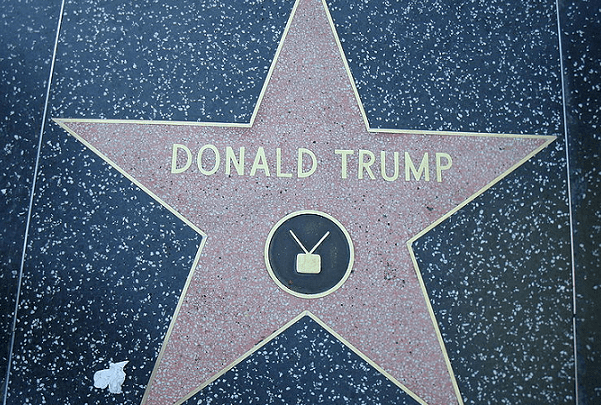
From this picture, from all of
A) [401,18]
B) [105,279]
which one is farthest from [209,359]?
[401,18]

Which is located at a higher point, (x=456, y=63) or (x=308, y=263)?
(x=456, y=63)

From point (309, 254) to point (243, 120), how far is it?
15.9 inches

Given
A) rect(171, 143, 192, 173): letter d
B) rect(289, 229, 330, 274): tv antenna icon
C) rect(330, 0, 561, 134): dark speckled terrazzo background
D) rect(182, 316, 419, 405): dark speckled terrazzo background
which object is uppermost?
rect(330, 0, 561, 134): dark speckled terrazzo background

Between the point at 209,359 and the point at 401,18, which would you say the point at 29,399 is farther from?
the point at 401,18

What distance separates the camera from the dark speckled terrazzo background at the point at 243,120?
4.00ft

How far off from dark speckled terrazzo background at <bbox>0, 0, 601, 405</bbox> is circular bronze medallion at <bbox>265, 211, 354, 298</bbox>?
0.21m

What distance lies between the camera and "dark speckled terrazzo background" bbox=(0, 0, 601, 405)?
1.22 m

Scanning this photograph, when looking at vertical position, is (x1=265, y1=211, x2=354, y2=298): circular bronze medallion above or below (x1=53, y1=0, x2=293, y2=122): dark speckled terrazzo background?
below

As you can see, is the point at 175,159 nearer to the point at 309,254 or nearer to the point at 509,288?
the point at 309,254

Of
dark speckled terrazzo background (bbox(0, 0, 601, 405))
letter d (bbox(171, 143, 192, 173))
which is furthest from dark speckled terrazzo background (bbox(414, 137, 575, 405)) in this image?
letter d (bbox(171, 143, 192, 173))

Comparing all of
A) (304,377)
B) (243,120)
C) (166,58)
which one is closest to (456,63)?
(243,120)

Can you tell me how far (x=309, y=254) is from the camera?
1234 mm

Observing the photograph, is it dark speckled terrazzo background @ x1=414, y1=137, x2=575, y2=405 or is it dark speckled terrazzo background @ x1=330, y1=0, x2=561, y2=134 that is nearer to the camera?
dark speckled terrazzo background @ x1=414, y1=137, x2=575, y2=405

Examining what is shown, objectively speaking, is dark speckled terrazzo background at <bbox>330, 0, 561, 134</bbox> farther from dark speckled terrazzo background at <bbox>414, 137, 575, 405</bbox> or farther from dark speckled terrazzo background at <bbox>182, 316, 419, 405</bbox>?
dark speckled terrazzo background at <bbox>182, 316, 419, 405</bbox>
